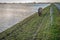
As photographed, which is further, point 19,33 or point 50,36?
point 19,33

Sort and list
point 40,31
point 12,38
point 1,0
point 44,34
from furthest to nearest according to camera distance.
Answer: point 1,0 < point 40,31 < point 44,34 < point 12,38

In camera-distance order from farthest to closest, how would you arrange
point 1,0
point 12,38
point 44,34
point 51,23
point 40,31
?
point 1,0
point 51,23
point 40,31
point 44,34
point 12,38

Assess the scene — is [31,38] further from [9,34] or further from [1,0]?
[1,0]

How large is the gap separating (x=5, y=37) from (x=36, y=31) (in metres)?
0.38

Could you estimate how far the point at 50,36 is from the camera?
1.59 m

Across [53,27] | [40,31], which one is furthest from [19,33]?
[53,27]

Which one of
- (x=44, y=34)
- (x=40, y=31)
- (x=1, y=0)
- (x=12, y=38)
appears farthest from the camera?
(x=1, y=0)

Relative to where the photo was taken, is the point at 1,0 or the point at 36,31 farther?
the point at 1,0

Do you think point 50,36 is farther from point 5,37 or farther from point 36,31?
point 5,37

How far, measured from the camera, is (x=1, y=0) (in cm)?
500

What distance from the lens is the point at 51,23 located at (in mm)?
1991

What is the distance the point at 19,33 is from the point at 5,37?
0.17 metres

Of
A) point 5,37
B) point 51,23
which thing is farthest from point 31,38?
point 51,23

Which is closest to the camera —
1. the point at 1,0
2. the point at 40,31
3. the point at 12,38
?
the point at 12,38
